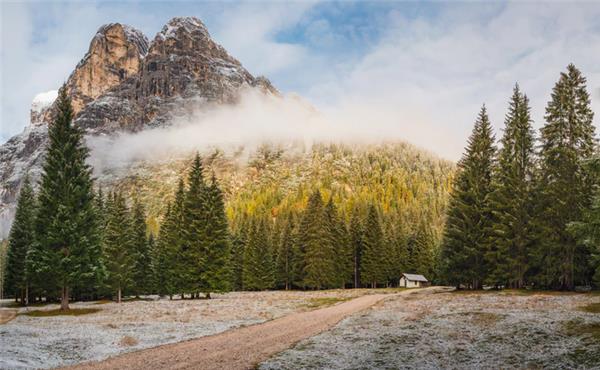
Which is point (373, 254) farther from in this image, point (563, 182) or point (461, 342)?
point (461, 342)

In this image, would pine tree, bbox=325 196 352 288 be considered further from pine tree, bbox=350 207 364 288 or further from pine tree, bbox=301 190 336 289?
pine tree, bbox=301 190 336 289

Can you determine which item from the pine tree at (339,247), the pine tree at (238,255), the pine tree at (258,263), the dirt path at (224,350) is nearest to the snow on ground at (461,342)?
the dirt path at (224,350)

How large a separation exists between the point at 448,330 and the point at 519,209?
2879 cm

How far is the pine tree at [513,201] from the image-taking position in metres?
44.0

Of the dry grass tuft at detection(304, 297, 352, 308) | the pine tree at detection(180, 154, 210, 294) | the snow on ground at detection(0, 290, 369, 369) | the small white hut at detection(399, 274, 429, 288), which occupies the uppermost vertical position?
the pine tree at detection(180, 154, 210, 294)

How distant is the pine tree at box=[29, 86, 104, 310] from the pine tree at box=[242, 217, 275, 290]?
150 ft

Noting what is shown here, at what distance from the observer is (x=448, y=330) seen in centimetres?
2100

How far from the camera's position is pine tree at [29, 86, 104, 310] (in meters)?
37.5

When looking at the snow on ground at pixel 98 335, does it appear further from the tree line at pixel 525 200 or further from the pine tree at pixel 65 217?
the tree line at pixel 525 200

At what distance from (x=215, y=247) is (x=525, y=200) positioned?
37666 mm

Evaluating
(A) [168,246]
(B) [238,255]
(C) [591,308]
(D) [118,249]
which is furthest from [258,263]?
(C) [591,308]

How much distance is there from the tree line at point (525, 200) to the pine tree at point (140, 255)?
150ft

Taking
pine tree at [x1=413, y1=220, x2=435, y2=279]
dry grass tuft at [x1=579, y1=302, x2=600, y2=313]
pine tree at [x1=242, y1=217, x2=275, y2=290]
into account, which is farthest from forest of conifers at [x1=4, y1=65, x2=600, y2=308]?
pine tree at [x1=413, y1=220, x2=435, y2=279]

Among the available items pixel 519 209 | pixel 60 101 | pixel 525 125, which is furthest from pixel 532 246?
pixel 60 101
